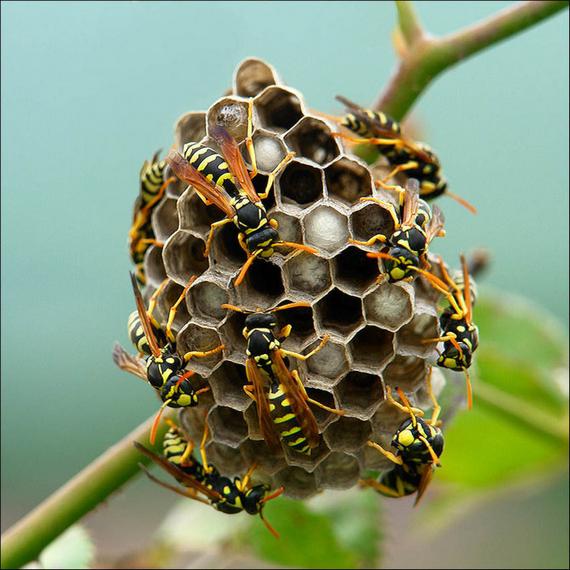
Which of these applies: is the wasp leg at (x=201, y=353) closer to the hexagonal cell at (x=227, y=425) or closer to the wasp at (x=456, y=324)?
the hexagonal cell at (x=227, y=425)

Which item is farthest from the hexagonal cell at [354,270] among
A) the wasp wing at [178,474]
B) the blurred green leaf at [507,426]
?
the blurred green leaf at [507,426]

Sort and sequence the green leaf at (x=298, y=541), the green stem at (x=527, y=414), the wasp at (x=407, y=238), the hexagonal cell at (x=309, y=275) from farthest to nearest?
1. the green stem at (x=527, y=414)
2. the green leaf at (x=298, y=541)
3. the hexagonal cell at (x=309, y=275)
4. the wasp at (x=407, y=238)

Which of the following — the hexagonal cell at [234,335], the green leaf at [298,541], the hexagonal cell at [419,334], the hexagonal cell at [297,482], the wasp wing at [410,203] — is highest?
the wasp wing at [410,203]

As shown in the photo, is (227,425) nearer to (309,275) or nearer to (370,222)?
(309,275)

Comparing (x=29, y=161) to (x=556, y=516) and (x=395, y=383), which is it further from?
(x=556, y=516)

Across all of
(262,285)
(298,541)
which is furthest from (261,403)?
(298,541)

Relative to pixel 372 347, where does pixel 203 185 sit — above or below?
above

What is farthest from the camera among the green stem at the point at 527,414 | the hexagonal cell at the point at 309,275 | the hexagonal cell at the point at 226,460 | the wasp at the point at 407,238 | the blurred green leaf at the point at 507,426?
the blurred green leaf at the point at 507,426
